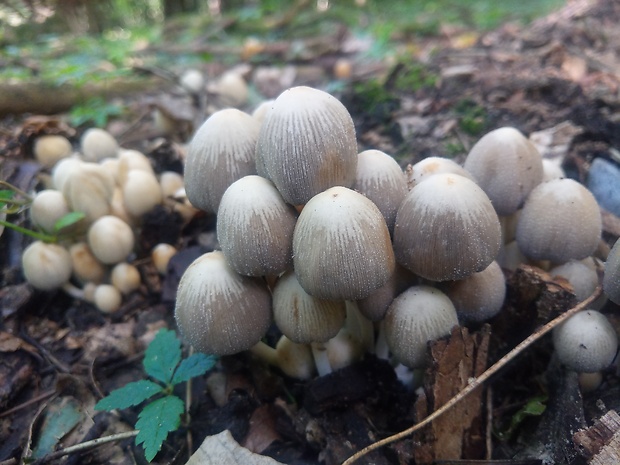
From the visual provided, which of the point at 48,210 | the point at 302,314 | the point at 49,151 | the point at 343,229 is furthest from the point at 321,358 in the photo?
the point at 49,151

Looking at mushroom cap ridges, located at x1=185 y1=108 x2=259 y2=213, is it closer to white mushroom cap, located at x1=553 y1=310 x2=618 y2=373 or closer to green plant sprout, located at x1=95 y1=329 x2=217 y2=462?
green plant sprout, located at x1=95 y1=329 x2=217 y2=462

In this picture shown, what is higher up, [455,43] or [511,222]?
[455,43]

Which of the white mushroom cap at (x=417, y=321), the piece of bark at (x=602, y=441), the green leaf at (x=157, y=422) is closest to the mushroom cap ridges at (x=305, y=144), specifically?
the white mushroom cap at (x=417, y=321)

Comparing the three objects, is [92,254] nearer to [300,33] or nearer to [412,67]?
[412,67]

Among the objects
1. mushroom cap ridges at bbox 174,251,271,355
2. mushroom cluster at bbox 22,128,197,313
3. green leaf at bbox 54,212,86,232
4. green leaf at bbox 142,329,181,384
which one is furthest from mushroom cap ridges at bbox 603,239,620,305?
green leaf at bbox 54,212,86,232

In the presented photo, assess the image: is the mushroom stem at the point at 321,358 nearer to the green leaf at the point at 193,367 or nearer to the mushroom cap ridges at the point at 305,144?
the green leaf at the point at 193,367

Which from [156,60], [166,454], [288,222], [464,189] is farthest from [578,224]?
[156,60]
